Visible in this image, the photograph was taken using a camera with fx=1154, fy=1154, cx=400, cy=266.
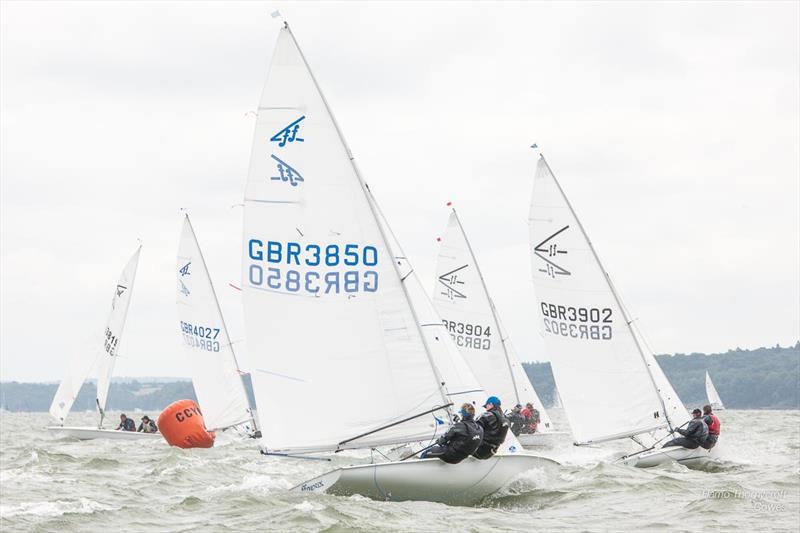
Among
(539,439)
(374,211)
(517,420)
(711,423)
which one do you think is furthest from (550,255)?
(374,211)

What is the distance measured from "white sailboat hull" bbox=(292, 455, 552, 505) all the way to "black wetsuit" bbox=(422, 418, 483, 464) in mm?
123

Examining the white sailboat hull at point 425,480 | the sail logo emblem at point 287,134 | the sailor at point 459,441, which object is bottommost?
the white sailboat hull at point 425,480

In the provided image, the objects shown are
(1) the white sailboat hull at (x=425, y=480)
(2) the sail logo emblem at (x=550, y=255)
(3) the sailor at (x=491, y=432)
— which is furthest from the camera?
(2) the sail logo emblem at (x=550, y=255)

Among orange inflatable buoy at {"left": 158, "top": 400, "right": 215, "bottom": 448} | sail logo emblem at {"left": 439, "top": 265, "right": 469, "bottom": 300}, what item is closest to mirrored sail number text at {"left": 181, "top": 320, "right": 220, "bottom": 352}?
orange inflatable buoy at {"left": 158, "top": 400, "right": 215, "bottom": 448}

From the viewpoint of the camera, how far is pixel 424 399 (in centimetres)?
1511

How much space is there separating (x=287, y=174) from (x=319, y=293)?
1.64 m

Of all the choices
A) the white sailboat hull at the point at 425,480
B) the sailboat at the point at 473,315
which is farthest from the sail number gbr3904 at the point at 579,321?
the sailboat at the point at 473,315

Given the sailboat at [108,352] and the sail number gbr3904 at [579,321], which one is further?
the sailboat at [108,352]

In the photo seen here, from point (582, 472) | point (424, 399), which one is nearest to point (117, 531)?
point (424, 399)

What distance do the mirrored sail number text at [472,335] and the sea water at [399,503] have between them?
9.27 m

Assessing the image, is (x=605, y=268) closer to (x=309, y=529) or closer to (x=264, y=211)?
(x=264, y=211)

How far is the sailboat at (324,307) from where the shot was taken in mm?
15094

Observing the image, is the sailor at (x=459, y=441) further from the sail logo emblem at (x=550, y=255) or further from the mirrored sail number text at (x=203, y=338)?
the mirrored sail number text at (x=203, y=338)

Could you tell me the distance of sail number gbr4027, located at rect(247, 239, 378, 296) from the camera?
15.3 m
